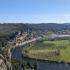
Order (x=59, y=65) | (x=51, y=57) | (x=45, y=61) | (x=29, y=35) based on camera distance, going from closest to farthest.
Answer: (x=59, y=65) → (x=45, y=61) → (x=51, y=57) → (x=29, y=35)

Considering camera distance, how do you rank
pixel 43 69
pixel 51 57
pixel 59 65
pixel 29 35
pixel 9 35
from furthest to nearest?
pixel 29 35, pixel 9 35, pixel 51 57, pixel 59 65, pixel 43 69

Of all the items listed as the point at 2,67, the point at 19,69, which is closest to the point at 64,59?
the point at 19,69

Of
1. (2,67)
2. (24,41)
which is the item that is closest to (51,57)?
(2,67)

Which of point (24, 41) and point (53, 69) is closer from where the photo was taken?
point (53, 69)

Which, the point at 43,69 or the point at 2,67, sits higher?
the point at 2,67

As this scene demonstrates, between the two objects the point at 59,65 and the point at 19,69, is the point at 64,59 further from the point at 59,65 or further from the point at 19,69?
the point at 19,69

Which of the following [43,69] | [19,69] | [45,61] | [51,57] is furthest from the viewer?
[51,57]

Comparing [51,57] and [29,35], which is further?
[29,35]

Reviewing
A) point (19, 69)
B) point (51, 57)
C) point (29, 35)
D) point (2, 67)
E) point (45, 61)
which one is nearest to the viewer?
point (2, 67)

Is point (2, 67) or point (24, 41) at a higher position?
point (2, 67)

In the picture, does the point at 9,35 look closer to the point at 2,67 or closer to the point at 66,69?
the point at 66,69
